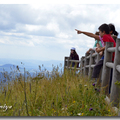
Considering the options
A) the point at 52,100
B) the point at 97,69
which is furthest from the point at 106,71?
the point at 52,100

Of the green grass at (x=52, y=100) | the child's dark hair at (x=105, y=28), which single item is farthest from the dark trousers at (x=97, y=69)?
the child's dark hair at (x=105, y=28)

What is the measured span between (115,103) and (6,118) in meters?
1.81

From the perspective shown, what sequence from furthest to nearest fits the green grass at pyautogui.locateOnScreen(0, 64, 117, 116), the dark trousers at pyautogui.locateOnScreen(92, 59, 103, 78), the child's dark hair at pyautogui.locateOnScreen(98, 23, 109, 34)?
the dark trousers at pyautogui.locateOnScreen(92, 59, 103, 78)
the child's dark hair at pyautogui.locateOnScreen(98, 23, 109, 34)
the green grass at pyautogui.locateOnScreen(0, 64, 117, 116)

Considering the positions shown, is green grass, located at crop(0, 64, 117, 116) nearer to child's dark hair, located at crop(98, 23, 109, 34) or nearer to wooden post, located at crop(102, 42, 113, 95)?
wooden post, located at crop(102, 42, 113, 95)

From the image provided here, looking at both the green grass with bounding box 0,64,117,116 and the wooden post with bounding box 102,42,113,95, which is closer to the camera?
the green grass with bounding box 0,64,117,116

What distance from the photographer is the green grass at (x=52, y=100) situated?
3031 mm

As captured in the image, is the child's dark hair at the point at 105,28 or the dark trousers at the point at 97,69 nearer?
the child's dark hair at the point at 105,28

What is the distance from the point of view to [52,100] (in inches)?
125

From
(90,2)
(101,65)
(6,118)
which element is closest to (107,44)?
(101,65)

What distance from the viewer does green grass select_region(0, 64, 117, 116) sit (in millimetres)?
3031

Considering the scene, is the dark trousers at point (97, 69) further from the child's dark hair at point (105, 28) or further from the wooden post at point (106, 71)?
the child's dark hair at point (105, 28)

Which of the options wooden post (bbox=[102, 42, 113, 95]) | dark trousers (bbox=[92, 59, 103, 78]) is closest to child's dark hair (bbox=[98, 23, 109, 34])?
wooden post (bbox=[102, 42, 113, 95])

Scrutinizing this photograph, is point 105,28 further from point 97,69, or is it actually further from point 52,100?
point 52,100

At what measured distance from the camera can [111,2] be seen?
12.2 ft
